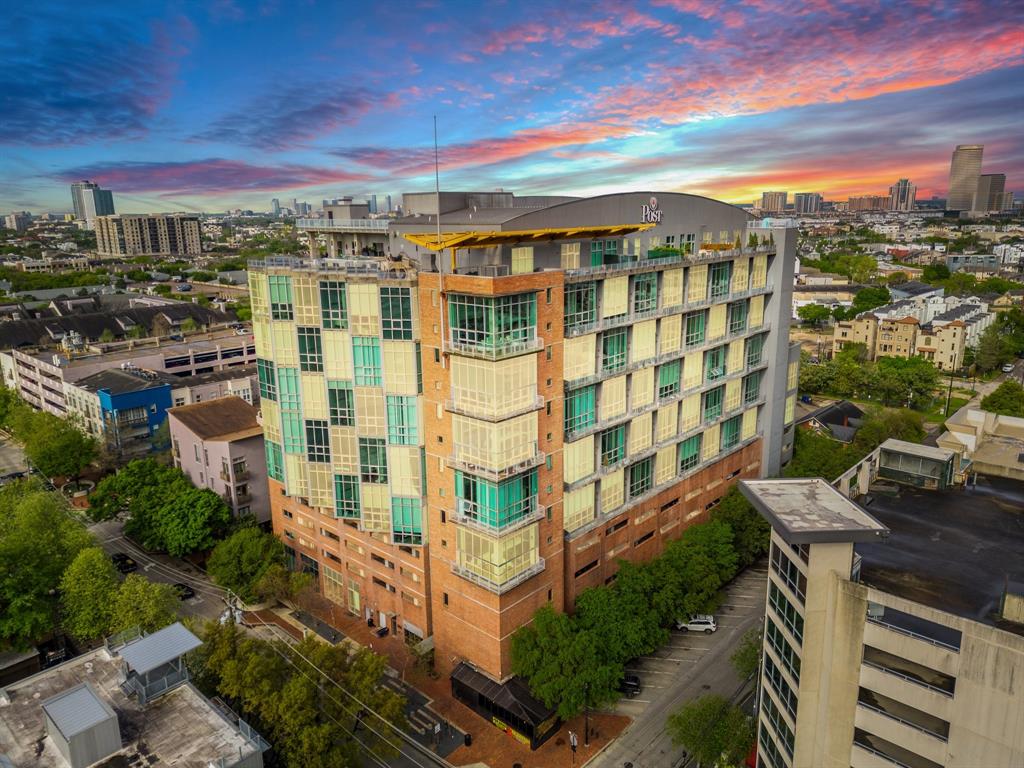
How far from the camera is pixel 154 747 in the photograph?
3183 centimetres

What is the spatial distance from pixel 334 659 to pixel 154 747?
10.5 m

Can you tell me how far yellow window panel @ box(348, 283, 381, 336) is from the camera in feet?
158

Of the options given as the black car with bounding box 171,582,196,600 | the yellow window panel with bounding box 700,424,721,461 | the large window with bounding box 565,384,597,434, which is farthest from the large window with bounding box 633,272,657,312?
the black car with bounding box 171,582,196,600

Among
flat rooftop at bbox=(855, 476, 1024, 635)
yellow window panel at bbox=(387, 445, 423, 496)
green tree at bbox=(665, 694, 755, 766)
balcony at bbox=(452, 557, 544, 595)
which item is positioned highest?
flat rooftop at bbox=(855, 476, 1024, 635)

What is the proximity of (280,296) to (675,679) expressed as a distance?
138 feet

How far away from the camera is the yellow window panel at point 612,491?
176ft

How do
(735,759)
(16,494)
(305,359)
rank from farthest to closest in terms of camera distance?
(16,494), (305,359), (735,759)

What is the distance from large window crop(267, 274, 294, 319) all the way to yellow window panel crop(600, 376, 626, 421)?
25.3m

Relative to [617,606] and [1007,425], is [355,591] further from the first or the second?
[1007,425]

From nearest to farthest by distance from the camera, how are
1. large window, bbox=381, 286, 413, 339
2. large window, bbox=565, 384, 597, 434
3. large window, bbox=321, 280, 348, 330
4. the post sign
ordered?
1. large window, bbox=381, 286, 413, 339
2. large window, bbox=565, 384, 597, 434
3. large window, bbox=321, 280, 348, 330
4. the post sign

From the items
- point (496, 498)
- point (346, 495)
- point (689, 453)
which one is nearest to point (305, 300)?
point (346, 495)

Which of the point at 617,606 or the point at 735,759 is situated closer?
the point at 735,759

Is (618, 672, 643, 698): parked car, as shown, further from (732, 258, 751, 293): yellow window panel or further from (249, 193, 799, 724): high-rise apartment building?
(732, 258, 751, 293): yellow window panel

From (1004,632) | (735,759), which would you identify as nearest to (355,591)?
(735,759)
